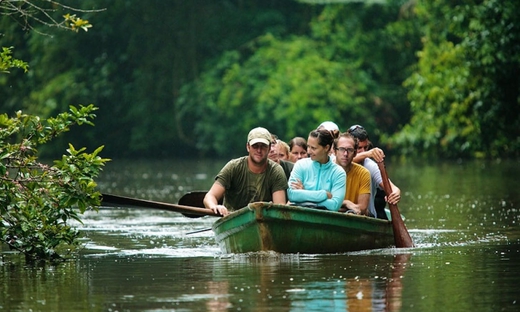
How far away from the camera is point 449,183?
30.4 m

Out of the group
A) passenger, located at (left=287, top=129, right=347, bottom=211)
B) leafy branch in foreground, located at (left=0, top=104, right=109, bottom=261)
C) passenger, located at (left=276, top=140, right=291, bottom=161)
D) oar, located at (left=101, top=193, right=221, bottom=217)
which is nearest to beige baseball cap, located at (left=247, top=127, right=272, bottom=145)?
passenger, located at (left=287, top=129, right=347, bottom=211)

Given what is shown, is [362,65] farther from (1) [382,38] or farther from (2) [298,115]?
(2) [298,115]

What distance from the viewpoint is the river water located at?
10.4 m

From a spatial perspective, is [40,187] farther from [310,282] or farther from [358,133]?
[358,133]

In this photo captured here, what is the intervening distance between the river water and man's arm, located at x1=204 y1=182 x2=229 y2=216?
51cm

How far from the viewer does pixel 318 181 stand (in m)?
14.4

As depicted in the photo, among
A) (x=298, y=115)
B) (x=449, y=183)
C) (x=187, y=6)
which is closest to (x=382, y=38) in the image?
(x=298, y=115)

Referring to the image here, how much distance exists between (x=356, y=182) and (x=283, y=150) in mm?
2133

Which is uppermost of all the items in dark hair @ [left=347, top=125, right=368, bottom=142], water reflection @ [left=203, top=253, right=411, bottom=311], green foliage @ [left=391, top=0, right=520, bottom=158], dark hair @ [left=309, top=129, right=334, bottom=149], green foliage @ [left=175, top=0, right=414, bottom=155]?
green foliage @ [left=175, top=0, right=414, bottom=155]

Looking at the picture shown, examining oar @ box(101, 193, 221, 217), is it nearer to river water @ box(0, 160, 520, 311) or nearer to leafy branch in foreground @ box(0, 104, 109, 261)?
river water @ box(0, 160, 520, 311)

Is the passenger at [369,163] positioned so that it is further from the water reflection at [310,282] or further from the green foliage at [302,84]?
the green foliage at [302,84]

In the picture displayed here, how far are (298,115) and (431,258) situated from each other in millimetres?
37609

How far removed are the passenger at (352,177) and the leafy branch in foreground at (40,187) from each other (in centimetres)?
289

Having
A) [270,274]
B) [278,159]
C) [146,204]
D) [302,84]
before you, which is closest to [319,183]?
[146,204]
